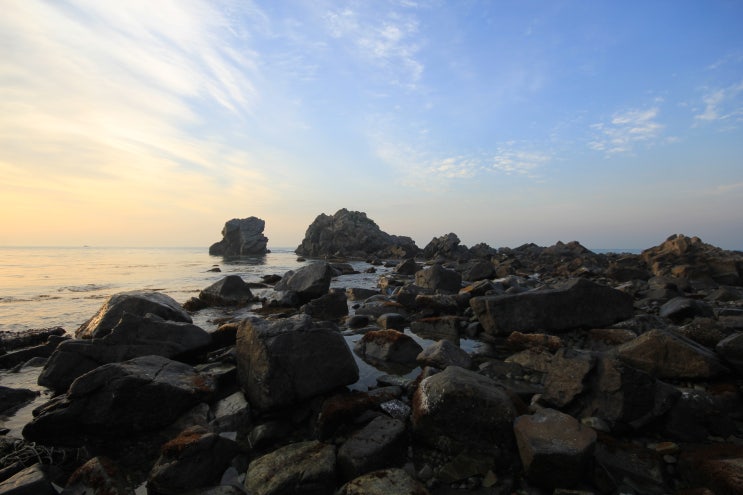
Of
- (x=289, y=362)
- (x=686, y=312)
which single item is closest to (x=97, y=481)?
(x=289, y=362)

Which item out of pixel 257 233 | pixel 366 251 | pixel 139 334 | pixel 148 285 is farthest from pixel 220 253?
pixel 139 334

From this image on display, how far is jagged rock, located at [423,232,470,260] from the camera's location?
67825 mm

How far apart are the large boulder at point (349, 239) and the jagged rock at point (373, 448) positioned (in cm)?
6776

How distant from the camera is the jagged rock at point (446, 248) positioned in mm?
67825

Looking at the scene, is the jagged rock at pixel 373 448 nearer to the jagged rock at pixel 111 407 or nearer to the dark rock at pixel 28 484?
the jagged rock at pixel 111 407

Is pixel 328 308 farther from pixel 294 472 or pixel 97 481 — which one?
pixel 97 481

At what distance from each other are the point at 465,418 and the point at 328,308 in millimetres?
10335

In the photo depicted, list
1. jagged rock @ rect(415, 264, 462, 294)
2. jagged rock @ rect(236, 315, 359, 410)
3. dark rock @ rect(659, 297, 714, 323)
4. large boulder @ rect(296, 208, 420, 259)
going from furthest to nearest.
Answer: large boulder @ rect(296, 208, 420, 259) < jagged rock @ rect(415, 264, 462, 294) < dark rock @ rect(659, 297, 714, 323) < jagged rock @ rect(236, 315, 359, 410)

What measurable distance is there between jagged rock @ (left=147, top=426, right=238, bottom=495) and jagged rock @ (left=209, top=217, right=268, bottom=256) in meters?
97.5

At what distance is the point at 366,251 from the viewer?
8331 cm

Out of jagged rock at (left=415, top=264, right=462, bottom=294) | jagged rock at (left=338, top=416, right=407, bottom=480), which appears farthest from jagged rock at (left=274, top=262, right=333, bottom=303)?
jagged rock at (left=338, top=416, right=407, bottom=480)

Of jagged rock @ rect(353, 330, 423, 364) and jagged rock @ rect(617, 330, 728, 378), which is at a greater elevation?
jagged rock @ rect(617, 330, 728, 378)

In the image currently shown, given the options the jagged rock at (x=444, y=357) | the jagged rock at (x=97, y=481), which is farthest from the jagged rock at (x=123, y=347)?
A: the jagged rock at (x=444, y=357)

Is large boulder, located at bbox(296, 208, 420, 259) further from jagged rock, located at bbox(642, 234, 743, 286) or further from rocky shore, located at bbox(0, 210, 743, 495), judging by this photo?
rocky shore, located at bbox(0, 210, 743, 495)
